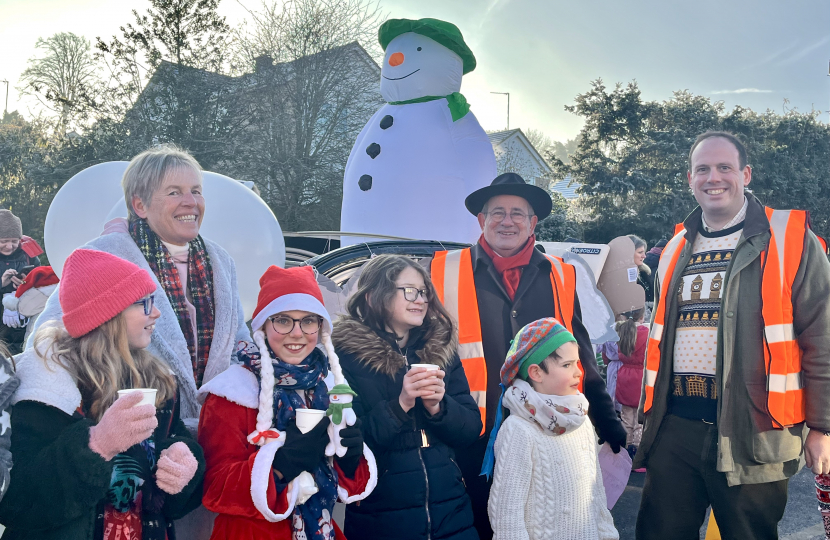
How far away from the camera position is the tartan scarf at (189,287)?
7.51ft

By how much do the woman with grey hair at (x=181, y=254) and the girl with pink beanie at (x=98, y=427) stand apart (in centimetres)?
34

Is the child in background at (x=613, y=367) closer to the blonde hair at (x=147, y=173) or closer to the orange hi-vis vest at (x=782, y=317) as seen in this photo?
the orange hi-vis vest at (x=782, y=317)

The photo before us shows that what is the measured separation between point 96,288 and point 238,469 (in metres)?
0.68

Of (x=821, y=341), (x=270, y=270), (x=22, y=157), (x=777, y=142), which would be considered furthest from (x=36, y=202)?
(x=777, y=142)

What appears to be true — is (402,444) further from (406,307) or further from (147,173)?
(147,173)

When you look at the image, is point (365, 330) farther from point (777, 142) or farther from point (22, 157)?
point (777, 142)

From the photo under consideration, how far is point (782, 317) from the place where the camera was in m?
2.46

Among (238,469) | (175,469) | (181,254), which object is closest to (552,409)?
(238,469)

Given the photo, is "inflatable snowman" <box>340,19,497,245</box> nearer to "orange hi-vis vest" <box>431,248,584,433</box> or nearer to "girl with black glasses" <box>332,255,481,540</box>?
"orange hi-vis vest" <box>431,248,584,433</box>

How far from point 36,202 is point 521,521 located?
1613cm

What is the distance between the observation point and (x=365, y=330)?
2.36m

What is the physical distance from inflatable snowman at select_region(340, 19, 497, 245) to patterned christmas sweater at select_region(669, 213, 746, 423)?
457 cm

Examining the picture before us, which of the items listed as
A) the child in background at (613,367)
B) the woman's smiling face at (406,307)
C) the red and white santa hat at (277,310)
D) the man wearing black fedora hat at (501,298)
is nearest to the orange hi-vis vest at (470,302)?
the man wearing black fedora hat at (501,298)

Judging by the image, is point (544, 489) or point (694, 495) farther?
point (694, 495)
